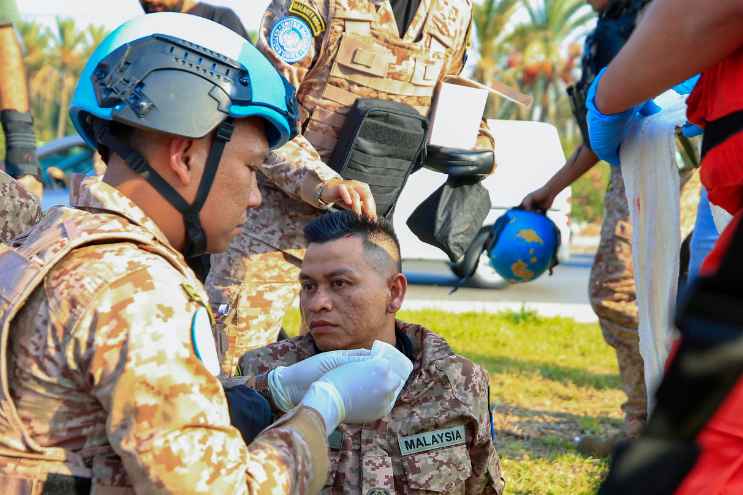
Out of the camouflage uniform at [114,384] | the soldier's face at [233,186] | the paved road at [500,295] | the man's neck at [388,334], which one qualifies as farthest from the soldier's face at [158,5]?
the paved road at [500,295]

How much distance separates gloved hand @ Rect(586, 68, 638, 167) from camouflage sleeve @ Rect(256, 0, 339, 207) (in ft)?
2.93

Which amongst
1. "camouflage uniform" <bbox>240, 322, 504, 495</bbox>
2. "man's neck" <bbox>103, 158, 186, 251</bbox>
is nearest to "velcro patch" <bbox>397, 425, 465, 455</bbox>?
"camouflage uniform" <bbox>240, 322, 504, 495</bbox>

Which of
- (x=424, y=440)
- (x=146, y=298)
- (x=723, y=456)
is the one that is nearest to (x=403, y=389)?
(x=424, y=440)

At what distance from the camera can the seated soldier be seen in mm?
2834

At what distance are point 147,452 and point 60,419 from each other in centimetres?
24

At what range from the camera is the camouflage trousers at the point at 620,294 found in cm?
452

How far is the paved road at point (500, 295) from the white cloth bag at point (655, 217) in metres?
6.14

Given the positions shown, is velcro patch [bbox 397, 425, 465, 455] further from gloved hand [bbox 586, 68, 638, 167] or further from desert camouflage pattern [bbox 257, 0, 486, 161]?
desert camouflage pattern [bbox 257, 0, 486, 161]

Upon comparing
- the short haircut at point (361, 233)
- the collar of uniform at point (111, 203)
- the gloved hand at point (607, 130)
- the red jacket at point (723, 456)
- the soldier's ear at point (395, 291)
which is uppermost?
the gloved hand at point (607, 130)

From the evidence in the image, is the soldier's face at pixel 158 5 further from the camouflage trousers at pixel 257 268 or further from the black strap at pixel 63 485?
the black strap at pixel 63 485

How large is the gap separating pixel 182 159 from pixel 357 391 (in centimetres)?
63

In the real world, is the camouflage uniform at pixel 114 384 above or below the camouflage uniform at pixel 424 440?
above

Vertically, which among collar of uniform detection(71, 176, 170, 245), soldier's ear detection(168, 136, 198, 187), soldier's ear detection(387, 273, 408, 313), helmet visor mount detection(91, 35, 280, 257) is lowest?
soldier's ear detection(387, 273, 408, 313)

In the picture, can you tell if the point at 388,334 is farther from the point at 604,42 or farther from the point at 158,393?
the point at 604,42
